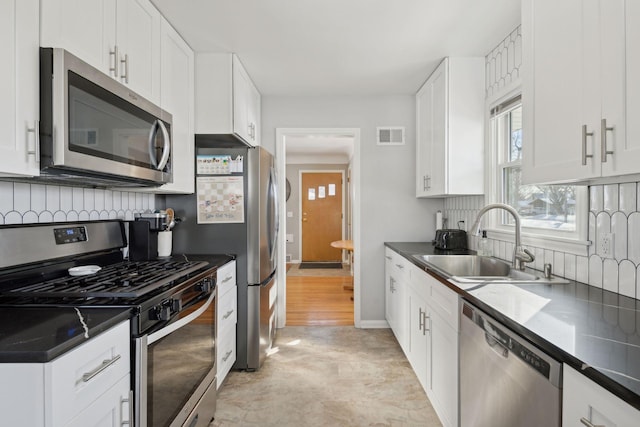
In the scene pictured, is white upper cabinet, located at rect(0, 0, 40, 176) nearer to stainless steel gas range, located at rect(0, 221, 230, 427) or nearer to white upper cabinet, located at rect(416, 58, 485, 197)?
stainless steel gas range, located at rect(0, 221, 230, 427)

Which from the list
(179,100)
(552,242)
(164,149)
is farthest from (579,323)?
(179,100)

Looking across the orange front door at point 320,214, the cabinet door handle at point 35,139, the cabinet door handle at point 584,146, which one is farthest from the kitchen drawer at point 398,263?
the orange front door at point 320,214

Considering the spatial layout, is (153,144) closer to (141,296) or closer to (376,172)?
(141,296)

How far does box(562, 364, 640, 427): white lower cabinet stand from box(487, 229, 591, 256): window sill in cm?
98

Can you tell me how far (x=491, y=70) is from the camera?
259cm

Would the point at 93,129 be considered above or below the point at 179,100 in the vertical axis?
below

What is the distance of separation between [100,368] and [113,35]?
1386 mm

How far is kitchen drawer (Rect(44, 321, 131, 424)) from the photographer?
2.84 feet

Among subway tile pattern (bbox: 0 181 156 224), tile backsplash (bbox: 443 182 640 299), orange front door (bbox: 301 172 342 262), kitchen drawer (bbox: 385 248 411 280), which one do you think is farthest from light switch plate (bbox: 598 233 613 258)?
orange front door (bbox: 301 172 342 262)

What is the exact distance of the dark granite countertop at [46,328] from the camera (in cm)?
84

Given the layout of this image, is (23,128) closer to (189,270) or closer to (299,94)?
(189,270)

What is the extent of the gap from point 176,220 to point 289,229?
520 centimetres

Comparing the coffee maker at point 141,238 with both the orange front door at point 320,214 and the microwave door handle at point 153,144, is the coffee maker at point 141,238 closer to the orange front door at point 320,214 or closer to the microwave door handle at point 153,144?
the microwave door handle at point 153,144

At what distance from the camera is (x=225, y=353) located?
2.32 meters
